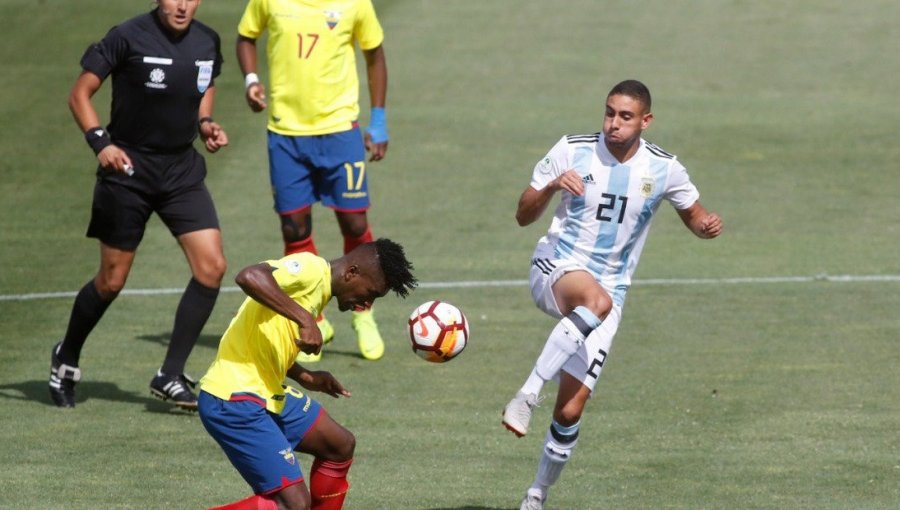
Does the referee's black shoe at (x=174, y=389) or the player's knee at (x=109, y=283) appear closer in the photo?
the referee's black shoe at (x=174, y=389)

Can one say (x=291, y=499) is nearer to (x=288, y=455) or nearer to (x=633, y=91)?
(x=288, y=455)

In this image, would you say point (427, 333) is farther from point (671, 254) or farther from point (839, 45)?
point (839, 45)

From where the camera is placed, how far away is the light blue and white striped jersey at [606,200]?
8.78 metres

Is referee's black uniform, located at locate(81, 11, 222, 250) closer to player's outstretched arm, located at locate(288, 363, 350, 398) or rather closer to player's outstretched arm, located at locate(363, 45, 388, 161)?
player's outstretched arm, located at locate(363, 45, 388, 161)

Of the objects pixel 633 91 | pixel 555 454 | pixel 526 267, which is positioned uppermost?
pixel 633 91

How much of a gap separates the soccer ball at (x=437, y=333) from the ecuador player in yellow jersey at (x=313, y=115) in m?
4.03

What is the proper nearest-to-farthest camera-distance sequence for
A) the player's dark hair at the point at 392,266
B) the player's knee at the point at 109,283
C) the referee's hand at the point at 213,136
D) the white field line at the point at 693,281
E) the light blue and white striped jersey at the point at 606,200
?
the player's dark hair at the point at 392,266 < the light blue and white striped jersey at the point at 606,200 < the referee's hand at the point at 213,136 < the player's knee at the point at 109,283 < the white field line at the point at 693,281

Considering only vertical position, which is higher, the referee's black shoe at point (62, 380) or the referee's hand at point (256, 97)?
the referee's hand at point (256, 97)

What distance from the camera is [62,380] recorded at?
1060 centimetres

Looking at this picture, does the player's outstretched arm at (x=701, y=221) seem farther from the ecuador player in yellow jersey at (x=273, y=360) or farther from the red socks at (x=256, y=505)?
the red socks at (x=256, y=505)

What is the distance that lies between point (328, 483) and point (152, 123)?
3497 millimetres

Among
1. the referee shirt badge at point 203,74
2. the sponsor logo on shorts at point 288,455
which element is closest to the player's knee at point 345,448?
the sponsor logo on shorts at point 288,455

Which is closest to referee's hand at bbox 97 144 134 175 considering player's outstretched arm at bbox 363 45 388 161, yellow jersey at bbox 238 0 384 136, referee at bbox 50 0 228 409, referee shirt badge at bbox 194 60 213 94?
referee at bbox 50 0 228 409

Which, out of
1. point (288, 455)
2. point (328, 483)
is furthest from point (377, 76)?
point (288, 455)
